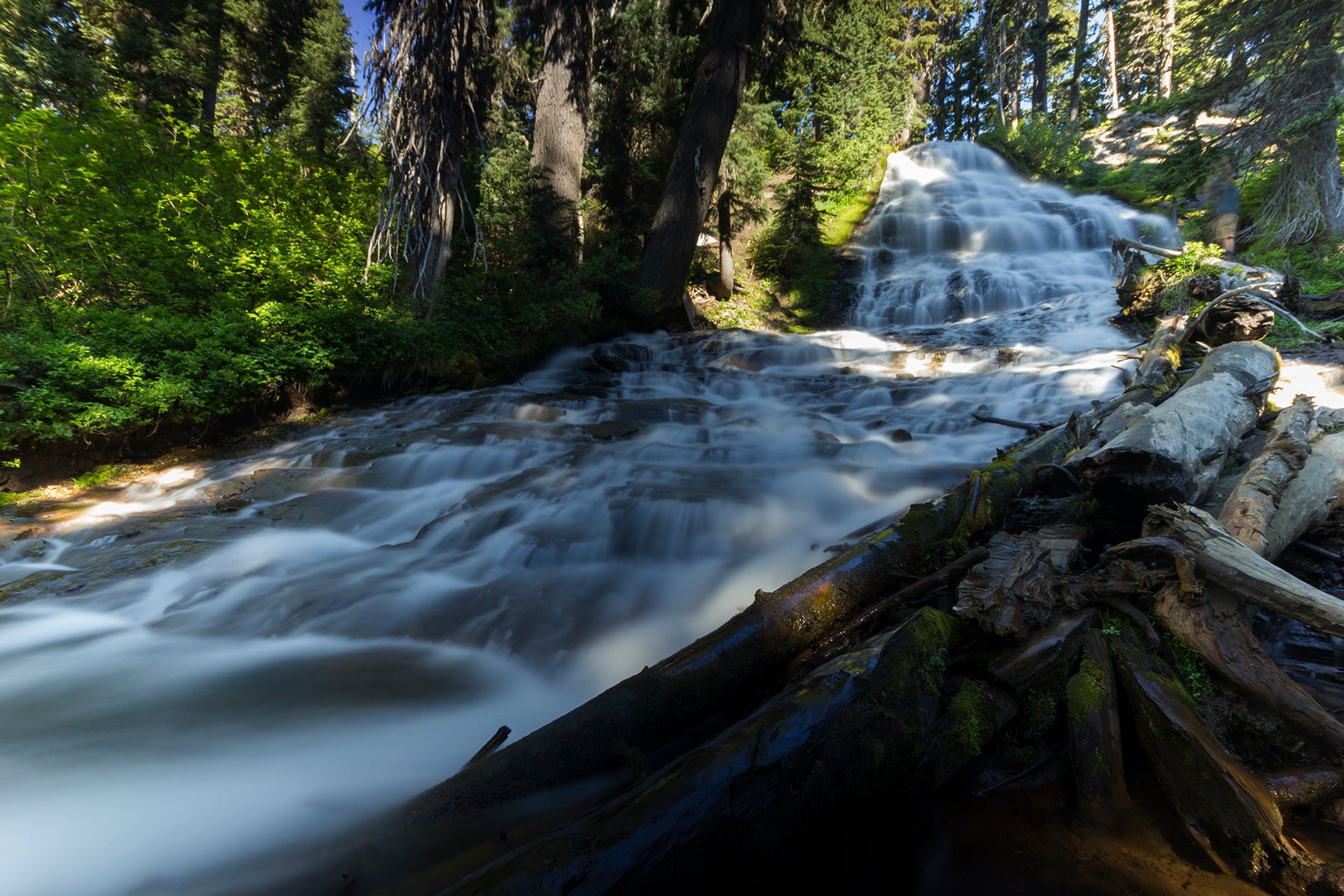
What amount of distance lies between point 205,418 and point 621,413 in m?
4.80

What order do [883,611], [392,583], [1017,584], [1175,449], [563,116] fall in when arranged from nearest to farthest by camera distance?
1. [1017,584]
2. [883,611]
3. [1175,449]
4. [392,583]
5. [563,116]

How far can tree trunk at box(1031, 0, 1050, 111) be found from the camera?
3028 cm

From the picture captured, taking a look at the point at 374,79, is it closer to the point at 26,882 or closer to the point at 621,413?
the point at 621,413

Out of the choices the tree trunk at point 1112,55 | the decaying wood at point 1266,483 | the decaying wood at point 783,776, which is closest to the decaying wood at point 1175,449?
the decaying wood at point 1266,483

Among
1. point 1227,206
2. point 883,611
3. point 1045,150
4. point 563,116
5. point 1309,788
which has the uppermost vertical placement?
point 1045,150

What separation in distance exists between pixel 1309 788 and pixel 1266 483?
1.63 metres

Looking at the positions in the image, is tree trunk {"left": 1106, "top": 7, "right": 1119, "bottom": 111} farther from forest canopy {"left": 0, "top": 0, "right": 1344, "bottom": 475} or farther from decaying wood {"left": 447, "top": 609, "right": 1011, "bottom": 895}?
decaying wood {"left": 447, "top": 609, "right": 1011, "bottom": 895}

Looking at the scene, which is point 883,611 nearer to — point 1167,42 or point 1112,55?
point 1167,42

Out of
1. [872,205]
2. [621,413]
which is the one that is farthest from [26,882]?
Result: [872,205]

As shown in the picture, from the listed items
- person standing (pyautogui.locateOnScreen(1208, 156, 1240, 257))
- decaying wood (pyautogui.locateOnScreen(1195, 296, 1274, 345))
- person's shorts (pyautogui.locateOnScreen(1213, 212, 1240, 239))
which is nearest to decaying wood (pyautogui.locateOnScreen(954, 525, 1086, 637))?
decaying wood (pyautogui.locateOnScreen(1195, 296, 1274, 345))

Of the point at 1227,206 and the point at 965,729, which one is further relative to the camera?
the point at 1227,206

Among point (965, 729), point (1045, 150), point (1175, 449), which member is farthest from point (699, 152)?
point (1045, 150)

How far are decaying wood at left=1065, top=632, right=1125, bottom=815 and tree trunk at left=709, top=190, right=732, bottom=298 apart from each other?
45.9 feet

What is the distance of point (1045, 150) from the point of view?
24.3 m
